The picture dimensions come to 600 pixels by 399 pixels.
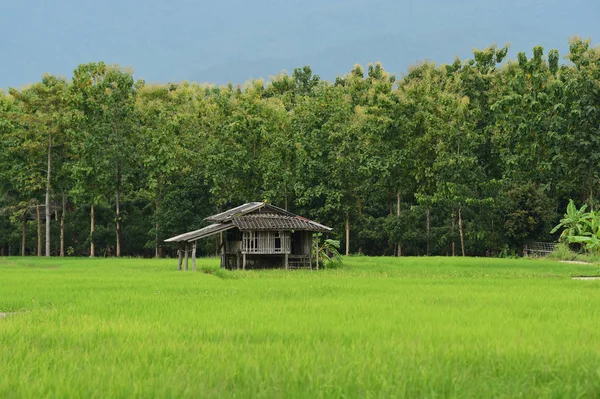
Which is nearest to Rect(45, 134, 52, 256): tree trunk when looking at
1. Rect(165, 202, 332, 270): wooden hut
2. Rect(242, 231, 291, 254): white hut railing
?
Rect(165, 202, 332, 270): wooden hut

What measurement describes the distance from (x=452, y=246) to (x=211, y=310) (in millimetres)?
37185

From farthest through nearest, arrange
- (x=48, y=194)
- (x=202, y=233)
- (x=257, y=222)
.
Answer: (x=48, y=194) → (x=257, y=222) → (x=202, y=233)

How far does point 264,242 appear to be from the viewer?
33344 mm

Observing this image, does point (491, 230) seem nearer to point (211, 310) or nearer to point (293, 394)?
point (211, 310)

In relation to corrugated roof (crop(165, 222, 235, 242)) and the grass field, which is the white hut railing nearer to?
corrugated roof (crop(165, 222, 235, 242))

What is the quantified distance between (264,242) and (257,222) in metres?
1.20

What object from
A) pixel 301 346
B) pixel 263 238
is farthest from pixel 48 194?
pixel 301 346

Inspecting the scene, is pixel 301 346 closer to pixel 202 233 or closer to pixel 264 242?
pixel 202 233

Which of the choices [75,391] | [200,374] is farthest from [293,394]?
[75,391]

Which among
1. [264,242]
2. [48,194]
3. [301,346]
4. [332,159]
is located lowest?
[301,346]

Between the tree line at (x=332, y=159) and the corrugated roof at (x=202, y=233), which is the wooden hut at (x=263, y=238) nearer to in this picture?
the corrugated roof at (x=202, y=233)

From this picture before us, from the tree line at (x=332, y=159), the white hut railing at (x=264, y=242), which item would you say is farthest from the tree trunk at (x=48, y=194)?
the white hut railing at (x=264, y=242)

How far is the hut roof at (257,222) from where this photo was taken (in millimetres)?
32125

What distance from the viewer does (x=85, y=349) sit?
7918mm
